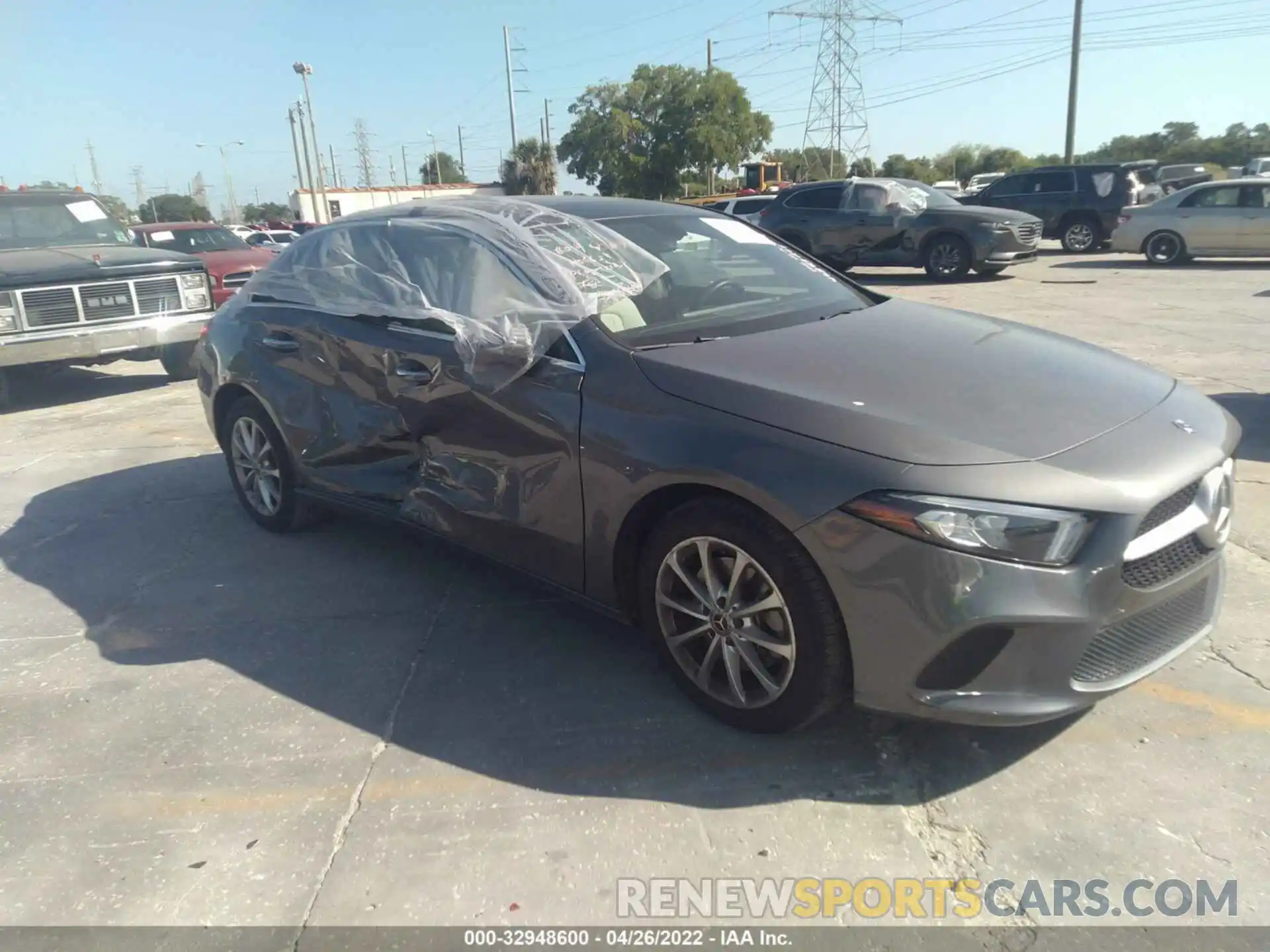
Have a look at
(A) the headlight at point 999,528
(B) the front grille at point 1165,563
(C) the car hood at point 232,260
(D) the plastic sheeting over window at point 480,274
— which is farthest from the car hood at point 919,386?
(C) the car hood at point 232,260

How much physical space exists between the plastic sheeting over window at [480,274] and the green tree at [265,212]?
92.8m

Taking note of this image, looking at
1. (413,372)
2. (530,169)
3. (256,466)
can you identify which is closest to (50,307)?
(256,466)

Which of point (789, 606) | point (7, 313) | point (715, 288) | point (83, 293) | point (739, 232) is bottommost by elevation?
point (789, 606)

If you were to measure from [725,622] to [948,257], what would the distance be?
47.1 feet

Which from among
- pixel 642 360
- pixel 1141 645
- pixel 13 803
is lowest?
pixel 13 803

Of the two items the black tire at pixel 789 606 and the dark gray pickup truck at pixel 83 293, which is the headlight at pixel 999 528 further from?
the dark gray pickup truck at pixel 83 293

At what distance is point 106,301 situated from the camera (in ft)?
29.0

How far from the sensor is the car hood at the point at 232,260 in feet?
38.3

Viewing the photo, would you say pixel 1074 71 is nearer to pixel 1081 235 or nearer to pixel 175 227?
pixel 1081 235

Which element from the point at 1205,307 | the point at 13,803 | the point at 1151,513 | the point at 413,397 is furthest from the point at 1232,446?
the point at 1205,307

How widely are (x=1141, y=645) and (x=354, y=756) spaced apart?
244cm

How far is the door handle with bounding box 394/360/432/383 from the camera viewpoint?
3.79m

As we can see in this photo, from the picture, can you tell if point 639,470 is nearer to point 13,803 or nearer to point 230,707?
point 230,707

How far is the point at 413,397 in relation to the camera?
3861 millimetres
